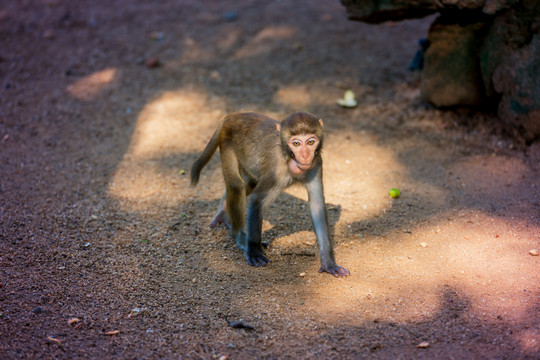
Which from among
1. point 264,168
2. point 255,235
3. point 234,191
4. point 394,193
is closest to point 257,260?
point 255,235

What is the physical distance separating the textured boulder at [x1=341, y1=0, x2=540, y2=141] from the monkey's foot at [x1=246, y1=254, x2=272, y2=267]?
12.5ft

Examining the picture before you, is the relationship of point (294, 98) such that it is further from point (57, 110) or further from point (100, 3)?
point (100, 3)

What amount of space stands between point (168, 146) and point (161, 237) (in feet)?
7.06

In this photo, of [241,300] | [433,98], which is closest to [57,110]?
[241,300]

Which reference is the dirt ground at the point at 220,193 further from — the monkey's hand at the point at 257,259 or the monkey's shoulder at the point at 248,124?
the monkey's shoulder at the point at 248,124

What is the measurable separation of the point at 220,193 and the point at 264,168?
158cm

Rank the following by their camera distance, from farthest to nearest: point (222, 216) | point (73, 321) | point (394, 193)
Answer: point (394, 193) < point (222, 216) < point (73, 321)

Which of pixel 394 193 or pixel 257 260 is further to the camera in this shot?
pixel 394 193

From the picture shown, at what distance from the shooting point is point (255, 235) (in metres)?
4.60

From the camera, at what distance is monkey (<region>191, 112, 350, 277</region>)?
423 cm

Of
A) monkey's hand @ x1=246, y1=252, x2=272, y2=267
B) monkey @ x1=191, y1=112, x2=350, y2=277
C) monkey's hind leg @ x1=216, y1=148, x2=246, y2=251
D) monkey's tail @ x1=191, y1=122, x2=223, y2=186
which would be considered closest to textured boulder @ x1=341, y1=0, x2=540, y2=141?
monkey @ x1=191, y1=112, x2=350, y2=277

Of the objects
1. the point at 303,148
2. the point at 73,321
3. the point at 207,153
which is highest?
the point at 303,148

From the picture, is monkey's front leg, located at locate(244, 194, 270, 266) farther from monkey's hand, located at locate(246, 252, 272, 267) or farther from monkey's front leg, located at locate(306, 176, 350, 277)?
monkey's front leg, located at locate(306, 176, 350, 277)

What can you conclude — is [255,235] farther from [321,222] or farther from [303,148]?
[303,148]
